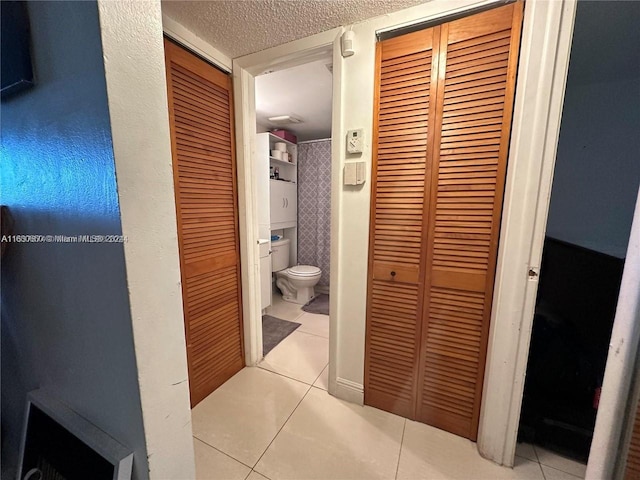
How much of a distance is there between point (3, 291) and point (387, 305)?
153 cm

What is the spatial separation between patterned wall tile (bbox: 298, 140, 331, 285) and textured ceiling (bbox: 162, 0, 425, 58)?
1874 millimetres

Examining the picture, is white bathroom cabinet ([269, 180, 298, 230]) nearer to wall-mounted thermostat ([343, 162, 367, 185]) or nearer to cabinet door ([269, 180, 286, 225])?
cabinet door ([269, 180, 286, 225])

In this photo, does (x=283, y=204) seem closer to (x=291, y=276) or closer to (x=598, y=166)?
(x=291, y=276)

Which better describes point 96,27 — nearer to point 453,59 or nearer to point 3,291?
point 3,291

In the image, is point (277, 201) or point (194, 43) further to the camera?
point (277, 201)

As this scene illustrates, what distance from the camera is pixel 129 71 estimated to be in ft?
1.58

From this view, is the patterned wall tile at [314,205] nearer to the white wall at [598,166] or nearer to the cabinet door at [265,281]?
the cabinet door at [265,281]

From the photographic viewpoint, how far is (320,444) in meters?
1.23

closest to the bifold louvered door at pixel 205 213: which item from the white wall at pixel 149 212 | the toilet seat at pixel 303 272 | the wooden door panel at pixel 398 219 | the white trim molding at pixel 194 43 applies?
the white trim molding at pixel 194 43

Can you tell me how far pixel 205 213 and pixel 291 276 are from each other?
158cm

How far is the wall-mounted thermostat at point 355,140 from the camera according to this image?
1.28m

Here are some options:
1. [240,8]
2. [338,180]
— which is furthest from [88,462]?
[240,8]

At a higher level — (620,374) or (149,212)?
(149,212)

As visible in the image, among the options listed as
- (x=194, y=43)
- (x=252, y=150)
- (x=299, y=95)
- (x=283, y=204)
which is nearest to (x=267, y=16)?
(x=194, y=43)
